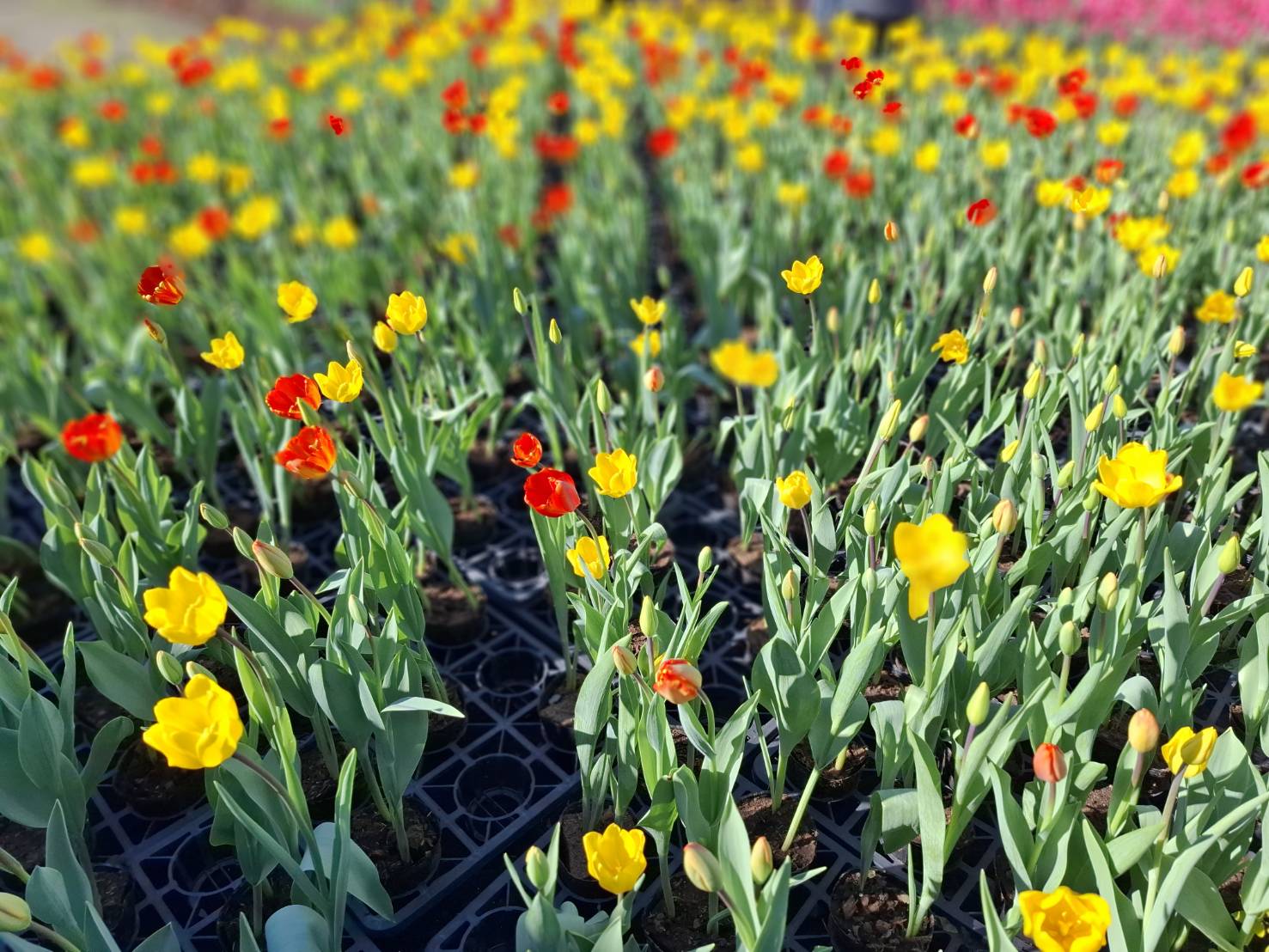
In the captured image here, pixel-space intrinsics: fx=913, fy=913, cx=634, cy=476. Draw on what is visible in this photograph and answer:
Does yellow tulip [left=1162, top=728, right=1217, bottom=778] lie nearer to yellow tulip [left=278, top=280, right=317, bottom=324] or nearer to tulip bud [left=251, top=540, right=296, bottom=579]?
tulip bud [left=251, top=540, right=296, bottom=579]

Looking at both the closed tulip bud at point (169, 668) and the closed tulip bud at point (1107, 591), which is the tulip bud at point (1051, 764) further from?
the closed tulip bud at point (169, 668)

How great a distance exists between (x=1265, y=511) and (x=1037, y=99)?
10.3 ft

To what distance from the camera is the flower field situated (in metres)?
1.16

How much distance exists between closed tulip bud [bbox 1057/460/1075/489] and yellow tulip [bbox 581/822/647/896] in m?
0.90

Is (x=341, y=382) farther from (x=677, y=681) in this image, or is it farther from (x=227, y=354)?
(x=677, y=681)

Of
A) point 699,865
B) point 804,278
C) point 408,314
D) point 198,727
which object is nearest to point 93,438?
point 198,727

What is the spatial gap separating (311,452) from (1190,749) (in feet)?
3.97

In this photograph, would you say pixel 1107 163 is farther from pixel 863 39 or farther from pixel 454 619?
pixel 863 39

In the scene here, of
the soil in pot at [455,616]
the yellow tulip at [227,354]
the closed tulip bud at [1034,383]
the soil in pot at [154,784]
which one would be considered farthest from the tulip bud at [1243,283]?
the soil in pot at [154,784]

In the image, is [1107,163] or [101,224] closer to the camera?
[1107,163]

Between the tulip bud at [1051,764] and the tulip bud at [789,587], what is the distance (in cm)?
39

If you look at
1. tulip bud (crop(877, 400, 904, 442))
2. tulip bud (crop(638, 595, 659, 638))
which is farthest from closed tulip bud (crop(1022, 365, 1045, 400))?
tulip bud (crop(638, 595, 659, 638))

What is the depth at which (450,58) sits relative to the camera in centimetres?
558

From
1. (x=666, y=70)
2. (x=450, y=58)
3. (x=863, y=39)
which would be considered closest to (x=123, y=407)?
(x=666, y=70)
